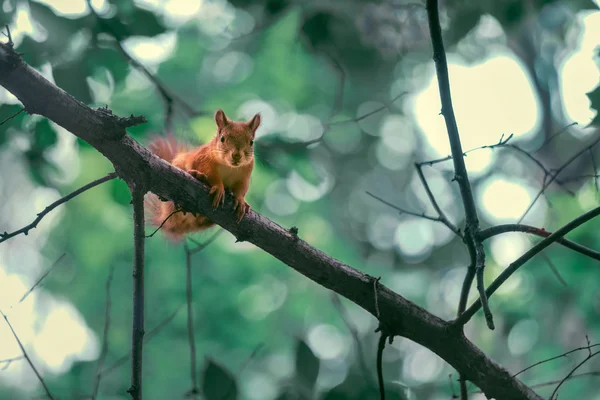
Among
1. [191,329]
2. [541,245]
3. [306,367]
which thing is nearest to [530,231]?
[541,245]

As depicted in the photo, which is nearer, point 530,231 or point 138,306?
point 138,306

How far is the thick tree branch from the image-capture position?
1257 millimetres

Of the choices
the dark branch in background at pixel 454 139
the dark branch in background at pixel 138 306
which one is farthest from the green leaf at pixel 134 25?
the dark branch in background at pixel 454 139

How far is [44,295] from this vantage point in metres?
3.83

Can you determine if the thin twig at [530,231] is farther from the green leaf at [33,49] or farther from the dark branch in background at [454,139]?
the green leaf at [33,49]

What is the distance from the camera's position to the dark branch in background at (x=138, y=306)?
123cm

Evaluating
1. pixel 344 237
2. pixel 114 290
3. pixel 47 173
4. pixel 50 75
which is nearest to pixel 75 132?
pixel 50 75

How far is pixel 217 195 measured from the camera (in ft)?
5.44

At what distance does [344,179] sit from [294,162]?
83.6 inches

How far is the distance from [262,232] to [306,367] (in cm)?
37

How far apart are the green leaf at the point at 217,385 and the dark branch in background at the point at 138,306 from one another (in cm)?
24

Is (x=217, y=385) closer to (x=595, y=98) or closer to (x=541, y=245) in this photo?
(x=541, y=245)

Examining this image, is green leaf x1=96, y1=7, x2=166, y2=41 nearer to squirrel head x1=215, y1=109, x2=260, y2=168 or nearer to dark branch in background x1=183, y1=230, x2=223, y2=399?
squirrel head x1=215, y1=109, x2=260, y2=168

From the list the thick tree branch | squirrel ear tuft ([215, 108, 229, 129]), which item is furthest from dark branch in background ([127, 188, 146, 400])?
squirrel ear tuft ([215, 108, 229, 129])
